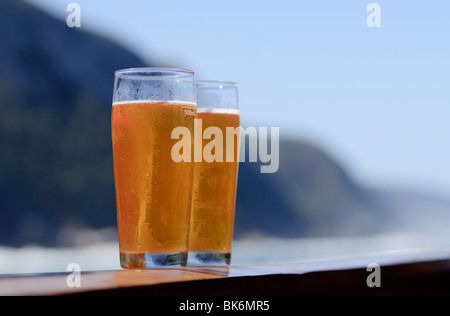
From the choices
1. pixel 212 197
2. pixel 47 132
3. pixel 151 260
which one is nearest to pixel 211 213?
pixel 212 197

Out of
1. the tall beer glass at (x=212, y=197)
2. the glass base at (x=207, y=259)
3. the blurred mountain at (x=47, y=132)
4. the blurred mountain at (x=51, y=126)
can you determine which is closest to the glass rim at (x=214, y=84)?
the tall beer glass at (x=212, y=197)

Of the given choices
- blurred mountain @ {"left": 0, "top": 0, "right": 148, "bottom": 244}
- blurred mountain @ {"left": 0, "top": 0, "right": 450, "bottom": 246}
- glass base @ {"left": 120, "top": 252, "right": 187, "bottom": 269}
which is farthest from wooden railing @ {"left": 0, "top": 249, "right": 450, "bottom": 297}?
blurred mountain @ {"left": 0, "top": 0, "right": 148, "bottom": 244}

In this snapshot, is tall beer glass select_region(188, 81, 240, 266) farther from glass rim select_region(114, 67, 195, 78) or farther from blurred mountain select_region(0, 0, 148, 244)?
blurred mountain select_region(0, 0, 148, 244)

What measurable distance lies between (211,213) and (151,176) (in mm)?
142

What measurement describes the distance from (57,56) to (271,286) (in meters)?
31.5

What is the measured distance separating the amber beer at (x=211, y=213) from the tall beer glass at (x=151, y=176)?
3.0 inches

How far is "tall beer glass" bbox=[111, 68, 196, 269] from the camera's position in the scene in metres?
0.75

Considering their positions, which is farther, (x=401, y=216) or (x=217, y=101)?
(x=401, y=216)

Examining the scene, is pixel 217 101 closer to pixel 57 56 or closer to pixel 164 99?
pixel 164 99

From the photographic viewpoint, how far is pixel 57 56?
30734 mm

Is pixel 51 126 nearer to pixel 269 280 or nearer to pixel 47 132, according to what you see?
pixel 47 132

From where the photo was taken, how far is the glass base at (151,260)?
751 mm

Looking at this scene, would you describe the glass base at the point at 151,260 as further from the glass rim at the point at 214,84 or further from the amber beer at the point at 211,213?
the glass rim at the point at 214,84
